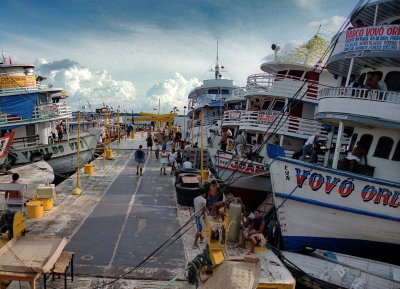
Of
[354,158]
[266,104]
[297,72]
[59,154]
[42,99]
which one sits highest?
[297,72]

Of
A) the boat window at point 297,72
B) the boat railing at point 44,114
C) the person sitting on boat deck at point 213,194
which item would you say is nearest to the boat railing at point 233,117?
the boat window at point 297,72

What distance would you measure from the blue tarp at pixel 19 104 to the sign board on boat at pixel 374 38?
1826 centimetres

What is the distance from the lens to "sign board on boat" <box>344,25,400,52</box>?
9.09m

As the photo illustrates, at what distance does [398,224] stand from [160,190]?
9.41 meters

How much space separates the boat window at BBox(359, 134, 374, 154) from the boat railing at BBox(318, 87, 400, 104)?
5.36 ft

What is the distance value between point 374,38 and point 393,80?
7.32 ft

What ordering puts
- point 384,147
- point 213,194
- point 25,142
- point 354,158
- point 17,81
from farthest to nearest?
point 17,81, point 25,142, point 213,194, point 384,147, point 354,158

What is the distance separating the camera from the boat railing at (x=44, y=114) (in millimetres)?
18761

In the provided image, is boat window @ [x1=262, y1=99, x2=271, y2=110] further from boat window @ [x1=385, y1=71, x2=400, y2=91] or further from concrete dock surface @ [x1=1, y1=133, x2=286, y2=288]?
boat window @ [x1=385, y1=71, x2=400, y2=91]

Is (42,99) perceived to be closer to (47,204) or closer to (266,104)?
(47,204)

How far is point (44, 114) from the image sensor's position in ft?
66.6

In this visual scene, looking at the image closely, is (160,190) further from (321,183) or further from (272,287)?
(272,287)

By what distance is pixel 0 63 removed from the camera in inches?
773

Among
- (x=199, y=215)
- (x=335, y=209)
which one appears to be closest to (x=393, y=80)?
(x=335, y=209)
